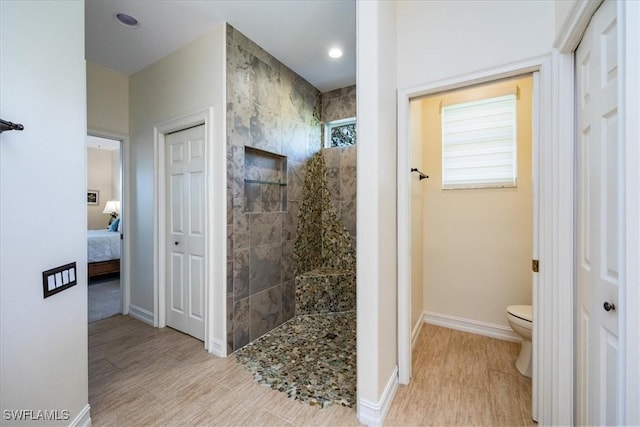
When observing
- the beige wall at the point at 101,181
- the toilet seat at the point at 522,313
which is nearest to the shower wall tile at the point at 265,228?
the toilet seat at the point at 522,313

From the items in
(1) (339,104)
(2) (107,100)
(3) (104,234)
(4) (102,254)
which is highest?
(1) (339,104)

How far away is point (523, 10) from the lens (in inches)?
61.0

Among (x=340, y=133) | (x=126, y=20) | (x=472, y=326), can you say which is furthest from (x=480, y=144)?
(x=126, y=20)

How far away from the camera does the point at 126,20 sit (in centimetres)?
229

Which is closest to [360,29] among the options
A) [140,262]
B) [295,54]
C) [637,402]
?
[295,54]

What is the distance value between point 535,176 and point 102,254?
6090 mm

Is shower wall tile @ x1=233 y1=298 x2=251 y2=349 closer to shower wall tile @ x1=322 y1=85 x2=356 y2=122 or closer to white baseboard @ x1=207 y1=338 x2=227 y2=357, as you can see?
white baseboard @ x1=207 y1=338 x2=227 y2=357

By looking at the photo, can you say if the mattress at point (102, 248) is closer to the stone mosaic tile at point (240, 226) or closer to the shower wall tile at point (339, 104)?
the stone mosaic tile at point (240, 226)

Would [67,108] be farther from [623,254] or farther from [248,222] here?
[623,254]

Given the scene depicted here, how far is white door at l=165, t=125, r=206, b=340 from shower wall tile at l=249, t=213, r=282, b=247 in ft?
1.55

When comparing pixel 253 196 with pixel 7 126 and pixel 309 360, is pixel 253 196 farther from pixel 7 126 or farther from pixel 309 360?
pixel 7 126

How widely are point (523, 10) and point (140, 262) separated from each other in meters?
4.02

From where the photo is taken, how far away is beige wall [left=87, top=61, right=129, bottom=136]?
9.61 ft

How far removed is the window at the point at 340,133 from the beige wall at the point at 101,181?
686 cm
